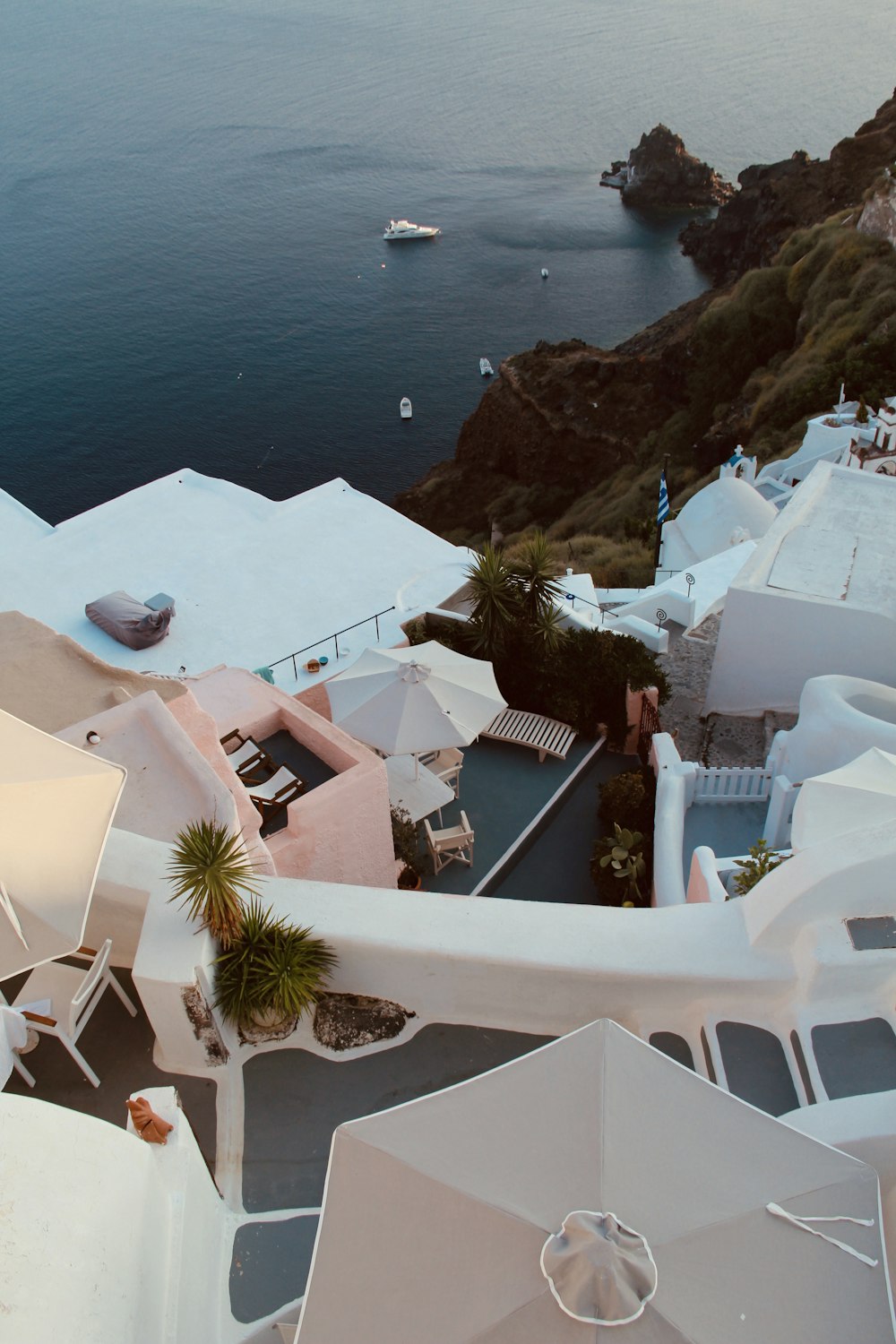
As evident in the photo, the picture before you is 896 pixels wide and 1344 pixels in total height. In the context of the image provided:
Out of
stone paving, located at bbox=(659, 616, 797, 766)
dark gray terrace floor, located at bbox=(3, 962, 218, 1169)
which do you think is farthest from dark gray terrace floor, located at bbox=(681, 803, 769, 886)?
dark gray terrace floor, located at bbox=(3, 962, 218, 1169)

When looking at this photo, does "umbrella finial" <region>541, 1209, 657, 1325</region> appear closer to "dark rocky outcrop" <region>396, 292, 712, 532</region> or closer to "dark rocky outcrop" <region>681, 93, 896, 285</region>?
"dark rocky outcrop" <region>396, 292, 712, 532</region>

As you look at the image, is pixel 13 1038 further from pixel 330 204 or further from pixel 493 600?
pixel 330 204

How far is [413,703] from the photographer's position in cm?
1444

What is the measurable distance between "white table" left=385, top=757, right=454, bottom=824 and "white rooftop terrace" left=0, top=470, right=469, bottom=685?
4.14 metres

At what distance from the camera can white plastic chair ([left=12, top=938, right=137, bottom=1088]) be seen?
6910 mm

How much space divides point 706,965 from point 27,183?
113279 millimetres

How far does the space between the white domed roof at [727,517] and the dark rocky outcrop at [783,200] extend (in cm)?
4721

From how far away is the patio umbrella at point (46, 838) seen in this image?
21.1ft

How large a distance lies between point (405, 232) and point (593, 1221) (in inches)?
3786

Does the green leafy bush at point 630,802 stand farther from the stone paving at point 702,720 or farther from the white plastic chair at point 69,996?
the white plastic chair at point 69,996

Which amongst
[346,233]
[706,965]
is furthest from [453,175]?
[706,965]

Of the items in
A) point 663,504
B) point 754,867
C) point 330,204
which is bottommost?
point 663,504

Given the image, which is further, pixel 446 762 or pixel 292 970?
pixel 446 762

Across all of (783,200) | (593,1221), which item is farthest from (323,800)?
(783,200)
